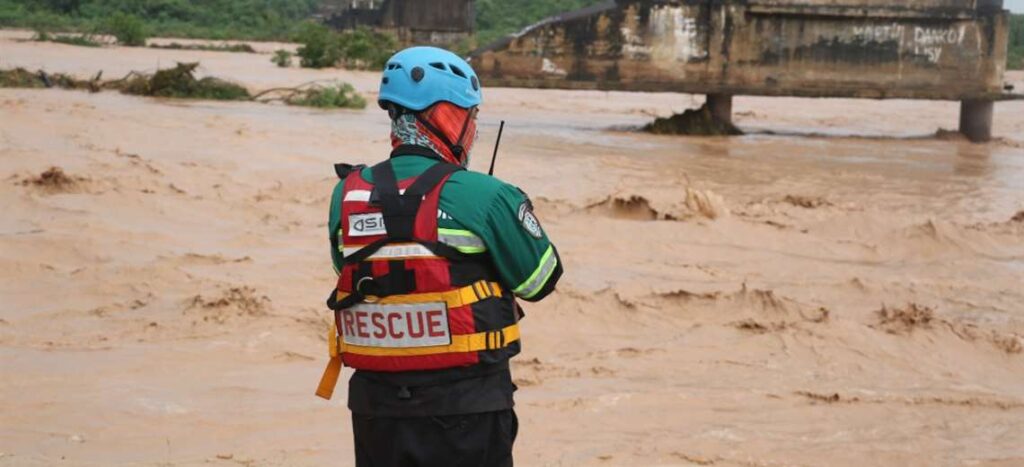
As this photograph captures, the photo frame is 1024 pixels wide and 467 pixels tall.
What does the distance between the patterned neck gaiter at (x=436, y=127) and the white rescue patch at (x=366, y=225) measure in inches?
9.1

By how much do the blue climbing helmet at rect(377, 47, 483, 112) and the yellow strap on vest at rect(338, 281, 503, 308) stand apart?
429 mm

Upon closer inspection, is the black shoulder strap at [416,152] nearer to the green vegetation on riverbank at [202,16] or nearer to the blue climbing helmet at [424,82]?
the blue climbing helmet at [424,82]

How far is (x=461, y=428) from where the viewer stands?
10.3 feet

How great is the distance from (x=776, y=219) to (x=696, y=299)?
311 cm

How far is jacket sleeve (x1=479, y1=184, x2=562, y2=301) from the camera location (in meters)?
3.13

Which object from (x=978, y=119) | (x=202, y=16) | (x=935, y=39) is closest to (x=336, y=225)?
(x=935, y=39)

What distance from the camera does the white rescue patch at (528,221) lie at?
315 centimetres

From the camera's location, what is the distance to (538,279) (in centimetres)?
321

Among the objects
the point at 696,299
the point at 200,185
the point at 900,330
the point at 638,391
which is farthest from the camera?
the point at 200,185

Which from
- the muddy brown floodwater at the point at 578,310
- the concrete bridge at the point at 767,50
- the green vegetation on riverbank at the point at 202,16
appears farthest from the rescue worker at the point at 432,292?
the green vegetation on riverbank at the point at 202,16

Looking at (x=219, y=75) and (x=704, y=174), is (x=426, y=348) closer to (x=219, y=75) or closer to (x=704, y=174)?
(x=704, y=174)

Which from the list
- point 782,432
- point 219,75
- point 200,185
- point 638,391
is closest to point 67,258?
point 200,185

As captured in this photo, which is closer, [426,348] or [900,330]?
[426,348]

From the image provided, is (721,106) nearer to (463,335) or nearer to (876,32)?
(876,32)
